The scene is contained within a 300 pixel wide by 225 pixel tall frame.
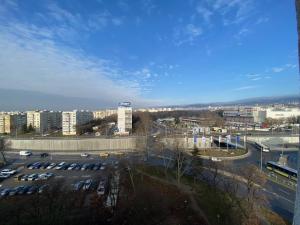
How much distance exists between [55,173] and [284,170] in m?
11.9

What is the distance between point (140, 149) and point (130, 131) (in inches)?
478

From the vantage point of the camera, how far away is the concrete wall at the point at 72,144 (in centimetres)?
2302

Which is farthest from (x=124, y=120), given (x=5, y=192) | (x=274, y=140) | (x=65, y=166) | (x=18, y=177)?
(x=5, y=192)

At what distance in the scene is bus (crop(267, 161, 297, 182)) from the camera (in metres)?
13.1

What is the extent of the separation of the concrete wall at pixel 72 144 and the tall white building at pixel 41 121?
13.8 meters

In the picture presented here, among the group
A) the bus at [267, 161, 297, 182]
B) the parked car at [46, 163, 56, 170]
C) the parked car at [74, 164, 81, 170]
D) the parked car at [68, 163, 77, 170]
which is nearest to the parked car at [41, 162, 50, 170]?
the parked car at [46, 163, 56, 170]

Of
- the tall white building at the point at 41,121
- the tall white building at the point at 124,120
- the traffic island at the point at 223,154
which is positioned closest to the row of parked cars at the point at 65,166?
the traffic island at the point at 223,154

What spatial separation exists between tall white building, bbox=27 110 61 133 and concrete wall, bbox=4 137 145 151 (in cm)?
1376

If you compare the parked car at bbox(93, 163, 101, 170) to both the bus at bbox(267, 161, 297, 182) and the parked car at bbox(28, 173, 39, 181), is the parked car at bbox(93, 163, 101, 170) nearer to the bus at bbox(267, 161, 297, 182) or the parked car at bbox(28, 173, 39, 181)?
the parked car at bbox(28, 173, 39, 181)

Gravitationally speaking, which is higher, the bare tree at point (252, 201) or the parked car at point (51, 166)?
the bare tree at point (252, 201)

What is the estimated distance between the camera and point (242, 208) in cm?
882

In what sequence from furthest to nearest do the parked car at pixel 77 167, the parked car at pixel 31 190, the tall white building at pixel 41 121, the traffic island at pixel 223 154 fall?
the tall white building at pixel 41 121, the traffic island at pixel 223 154, the parked car at pixel 77 167, the parked car at pixel 31 190

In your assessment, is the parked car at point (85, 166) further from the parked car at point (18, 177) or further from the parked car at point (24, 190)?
the parked car at point (24, 190)

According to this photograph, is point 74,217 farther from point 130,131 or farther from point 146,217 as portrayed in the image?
point 130,131
